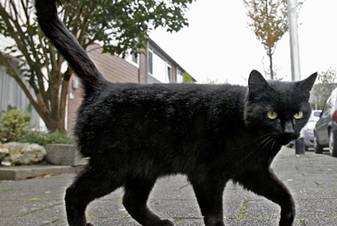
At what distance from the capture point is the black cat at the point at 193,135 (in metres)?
2.46

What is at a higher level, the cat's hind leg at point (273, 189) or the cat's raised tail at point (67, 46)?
the cat's raised tail at point (67, 46)

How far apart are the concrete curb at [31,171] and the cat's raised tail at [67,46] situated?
4503 mm

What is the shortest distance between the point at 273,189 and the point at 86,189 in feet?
3.37

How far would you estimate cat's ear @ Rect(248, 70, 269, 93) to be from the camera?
2.50 metres

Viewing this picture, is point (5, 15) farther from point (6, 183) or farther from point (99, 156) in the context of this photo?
point (99, 156)

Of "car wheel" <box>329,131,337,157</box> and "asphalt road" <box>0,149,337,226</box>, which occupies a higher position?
"car wheel" <box>329,131,337,157</box>

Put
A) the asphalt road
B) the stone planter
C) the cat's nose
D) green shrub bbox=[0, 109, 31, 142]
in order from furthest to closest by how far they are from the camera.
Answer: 1. green shrub bbox=[0, 109, 31, 142]
2. the stone planter
3. the asphalt road
4. the cat's nose

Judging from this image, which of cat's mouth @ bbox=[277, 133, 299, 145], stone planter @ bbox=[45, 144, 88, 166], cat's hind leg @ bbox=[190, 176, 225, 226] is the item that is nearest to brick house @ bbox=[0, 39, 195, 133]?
stone planter @ bbox=[45, 144, 88, 166]

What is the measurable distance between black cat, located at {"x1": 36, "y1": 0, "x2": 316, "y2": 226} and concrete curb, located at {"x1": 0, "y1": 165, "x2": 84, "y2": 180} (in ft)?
15.0

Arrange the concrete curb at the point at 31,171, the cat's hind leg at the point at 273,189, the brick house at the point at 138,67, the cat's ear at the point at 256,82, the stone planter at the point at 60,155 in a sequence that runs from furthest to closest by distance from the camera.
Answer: the brick house at the point at 138,67, the stone planter at the point at 60,155, the concrete curb at the point at 31,171, the cat's hind leg at the point at 273,189, the cat's ear at the point at 256,82

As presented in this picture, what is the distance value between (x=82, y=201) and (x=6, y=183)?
4299 mm

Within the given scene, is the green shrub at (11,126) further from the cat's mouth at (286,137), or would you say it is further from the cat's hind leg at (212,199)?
the cat's mouth at (286,137)

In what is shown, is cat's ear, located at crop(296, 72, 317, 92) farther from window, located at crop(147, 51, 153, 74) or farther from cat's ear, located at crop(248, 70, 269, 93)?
window, located at crop(147, 51, 153, 74)

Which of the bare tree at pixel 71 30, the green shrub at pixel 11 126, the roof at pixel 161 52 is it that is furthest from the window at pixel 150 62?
the green shrub at pixel 11 126
